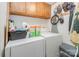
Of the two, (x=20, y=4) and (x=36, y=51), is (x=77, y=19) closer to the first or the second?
(x=36, y=51)

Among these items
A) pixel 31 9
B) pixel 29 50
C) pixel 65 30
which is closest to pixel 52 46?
pixel 65 30

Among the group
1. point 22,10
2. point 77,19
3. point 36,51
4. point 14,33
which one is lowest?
point 36,51

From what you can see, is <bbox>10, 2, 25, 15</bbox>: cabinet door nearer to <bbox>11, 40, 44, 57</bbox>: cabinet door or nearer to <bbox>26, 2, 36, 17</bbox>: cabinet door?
<bbox>26, 2, 36, 17</bbox>: cabinet door

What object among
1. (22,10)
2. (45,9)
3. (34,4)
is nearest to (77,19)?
(22,10)

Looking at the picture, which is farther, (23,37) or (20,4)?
(20,4)

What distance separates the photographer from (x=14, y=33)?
5.22ft

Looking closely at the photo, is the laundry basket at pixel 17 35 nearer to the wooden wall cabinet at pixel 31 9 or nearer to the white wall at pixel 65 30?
the wooden wall cabinet at pixel 31 9

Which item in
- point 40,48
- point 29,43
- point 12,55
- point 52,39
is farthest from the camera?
point 52,39

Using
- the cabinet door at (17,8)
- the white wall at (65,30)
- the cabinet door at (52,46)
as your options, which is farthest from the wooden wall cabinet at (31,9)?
the cabinet door at (52,46)

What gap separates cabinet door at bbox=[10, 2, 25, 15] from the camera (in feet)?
7.32

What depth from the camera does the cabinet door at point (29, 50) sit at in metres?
1.28

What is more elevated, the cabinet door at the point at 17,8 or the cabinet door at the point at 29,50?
the cabinet door at the point at 17,8

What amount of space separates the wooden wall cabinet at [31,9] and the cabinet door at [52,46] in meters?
1.05

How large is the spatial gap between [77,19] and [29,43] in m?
0.86
